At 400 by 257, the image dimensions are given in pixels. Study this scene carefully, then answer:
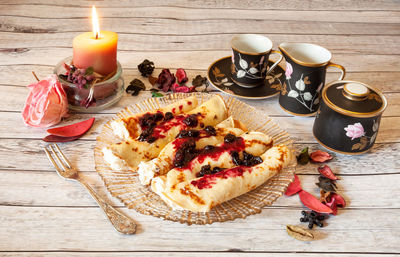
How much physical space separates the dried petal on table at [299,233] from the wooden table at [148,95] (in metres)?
0.01

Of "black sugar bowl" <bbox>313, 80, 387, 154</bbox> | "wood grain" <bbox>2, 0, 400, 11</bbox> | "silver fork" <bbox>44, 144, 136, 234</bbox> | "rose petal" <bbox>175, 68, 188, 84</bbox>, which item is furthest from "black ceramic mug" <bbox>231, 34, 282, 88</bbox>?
"wood grain" <bbox>2, 0, 400, 11</bbox>

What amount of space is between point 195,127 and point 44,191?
1.76ft

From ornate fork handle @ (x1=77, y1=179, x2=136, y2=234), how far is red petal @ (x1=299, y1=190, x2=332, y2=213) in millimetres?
530

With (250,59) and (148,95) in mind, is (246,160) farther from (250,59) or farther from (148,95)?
(148,95)

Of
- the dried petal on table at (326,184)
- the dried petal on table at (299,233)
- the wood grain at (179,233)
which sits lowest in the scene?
the wood grain at (179,233)

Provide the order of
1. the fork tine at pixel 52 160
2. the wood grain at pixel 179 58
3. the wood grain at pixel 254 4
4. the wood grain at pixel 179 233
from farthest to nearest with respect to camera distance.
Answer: the wood grain at pixel 254 4, the wood grain at pixel 179 58, the fork tine at pixel 52 160, the wood grain at pixel 179 233

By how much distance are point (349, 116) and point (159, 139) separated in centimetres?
64

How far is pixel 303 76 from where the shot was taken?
1474mm

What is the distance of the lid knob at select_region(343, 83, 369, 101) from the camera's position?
4.29 feet

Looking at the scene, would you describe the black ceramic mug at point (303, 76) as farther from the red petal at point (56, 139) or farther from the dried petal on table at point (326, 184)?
the red petal at point (56, 139)

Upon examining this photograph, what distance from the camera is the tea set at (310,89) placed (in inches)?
51.6

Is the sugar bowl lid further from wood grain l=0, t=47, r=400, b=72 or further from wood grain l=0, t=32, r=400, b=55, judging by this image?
wood grain l=0, t=32, r=400, b=55

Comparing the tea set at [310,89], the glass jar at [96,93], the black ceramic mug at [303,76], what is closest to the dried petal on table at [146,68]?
the glass jar at [96,93]

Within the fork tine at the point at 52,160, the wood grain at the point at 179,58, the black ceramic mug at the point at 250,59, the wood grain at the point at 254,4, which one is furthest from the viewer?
the wood grain at the point at 254,4
